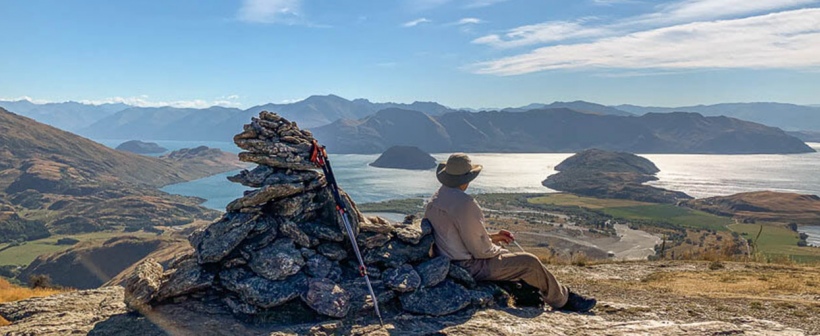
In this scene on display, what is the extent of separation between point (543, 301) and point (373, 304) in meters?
3.80

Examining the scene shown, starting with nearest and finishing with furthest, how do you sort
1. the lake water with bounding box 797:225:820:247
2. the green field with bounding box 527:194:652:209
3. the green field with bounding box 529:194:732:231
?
1. the lake water with bounding box 797:225:820:247
2. the green field with bounding box 529:194:732:231
3. the green field with bounding box 527:194:652:209

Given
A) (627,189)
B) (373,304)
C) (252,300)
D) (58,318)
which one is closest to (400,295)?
(373,304)

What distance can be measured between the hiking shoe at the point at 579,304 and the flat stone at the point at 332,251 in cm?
499

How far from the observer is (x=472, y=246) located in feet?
33.0

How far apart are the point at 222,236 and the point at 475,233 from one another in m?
5.41

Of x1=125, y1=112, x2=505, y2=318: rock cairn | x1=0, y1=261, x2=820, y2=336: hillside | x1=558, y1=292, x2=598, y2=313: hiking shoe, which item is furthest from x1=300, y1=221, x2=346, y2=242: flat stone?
x1=558, y1=292, x2=598, y2=313: hiking shoe

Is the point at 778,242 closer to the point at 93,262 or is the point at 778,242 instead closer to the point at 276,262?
the point at 276,262

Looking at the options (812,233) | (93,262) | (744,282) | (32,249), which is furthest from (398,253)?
(32,249)

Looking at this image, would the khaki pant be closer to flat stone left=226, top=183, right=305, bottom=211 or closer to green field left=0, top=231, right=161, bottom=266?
flat stone left=226, top=183, right=305, bottom=211

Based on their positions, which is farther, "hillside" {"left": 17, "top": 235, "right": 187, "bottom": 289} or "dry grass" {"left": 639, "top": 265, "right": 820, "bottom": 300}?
"hillside" {"left": 17, "top": 235, "right": 187, "bottom": 289}

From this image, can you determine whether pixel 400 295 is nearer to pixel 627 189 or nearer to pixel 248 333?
pixel 248 333

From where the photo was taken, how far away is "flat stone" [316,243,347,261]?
10.1 metres

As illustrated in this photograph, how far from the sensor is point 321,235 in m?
10.3

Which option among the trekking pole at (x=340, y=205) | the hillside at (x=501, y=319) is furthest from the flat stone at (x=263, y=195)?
the hillside at (x=501, y=319)
